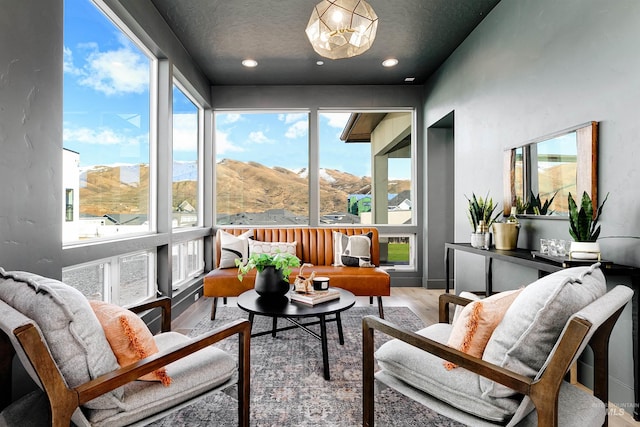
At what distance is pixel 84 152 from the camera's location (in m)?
2.30

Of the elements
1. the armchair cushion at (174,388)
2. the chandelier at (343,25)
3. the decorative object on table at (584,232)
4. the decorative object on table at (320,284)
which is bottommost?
the armchair cushion at (174,388)

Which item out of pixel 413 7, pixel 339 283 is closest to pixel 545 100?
pixel 413 7

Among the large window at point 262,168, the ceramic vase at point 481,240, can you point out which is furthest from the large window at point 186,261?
the ceramic vase at point 481,240

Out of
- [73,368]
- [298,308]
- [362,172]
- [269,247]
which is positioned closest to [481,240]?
[298,308]

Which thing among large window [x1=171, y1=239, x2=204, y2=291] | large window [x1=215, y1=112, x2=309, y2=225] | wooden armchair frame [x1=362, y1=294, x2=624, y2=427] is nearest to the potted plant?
wooden armchair frame [x1=362, y1=294, x2=624, y2=427]

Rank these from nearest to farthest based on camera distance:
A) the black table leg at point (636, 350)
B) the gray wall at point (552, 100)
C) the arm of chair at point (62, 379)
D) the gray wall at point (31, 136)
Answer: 1. the arm of chair at point (62, 379)
2. the gray wall at point (31, 136)
3. the black table leg at point (636, 350)
4. the gray wall at point (552, 100)

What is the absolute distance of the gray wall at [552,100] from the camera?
182cm

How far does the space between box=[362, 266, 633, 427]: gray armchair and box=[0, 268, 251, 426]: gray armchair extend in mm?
904

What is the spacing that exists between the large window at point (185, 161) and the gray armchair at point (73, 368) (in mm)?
2625

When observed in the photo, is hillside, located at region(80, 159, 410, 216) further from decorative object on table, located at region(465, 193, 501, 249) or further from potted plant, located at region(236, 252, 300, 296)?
potted plant, located at region(236, 252, 300, 296)

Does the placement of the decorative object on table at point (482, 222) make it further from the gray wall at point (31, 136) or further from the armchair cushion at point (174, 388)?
the gray wall at point (31, 136)

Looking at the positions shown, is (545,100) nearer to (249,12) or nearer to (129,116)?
(249,12)

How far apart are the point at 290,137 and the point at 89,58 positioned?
2858mm

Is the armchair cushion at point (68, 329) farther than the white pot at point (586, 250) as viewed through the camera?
No
